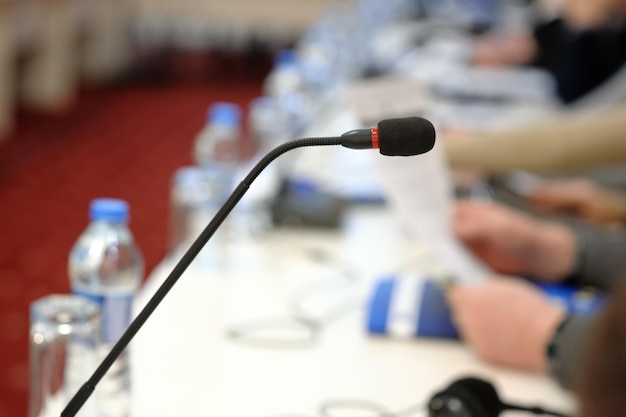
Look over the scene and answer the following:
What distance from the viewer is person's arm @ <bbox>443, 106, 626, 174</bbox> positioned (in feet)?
5.04

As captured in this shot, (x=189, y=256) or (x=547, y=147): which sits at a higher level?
(x=547, y=147)

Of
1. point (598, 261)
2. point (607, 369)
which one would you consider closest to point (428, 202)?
point (598, 261)

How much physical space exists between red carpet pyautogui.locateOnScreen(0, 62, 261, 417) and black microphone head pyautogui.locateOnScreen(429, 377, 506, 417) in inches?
53.8

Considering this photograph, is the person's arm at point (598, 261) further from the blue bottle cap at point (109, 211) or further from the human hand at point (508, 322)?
the blue bottle cap at point (109, 211)

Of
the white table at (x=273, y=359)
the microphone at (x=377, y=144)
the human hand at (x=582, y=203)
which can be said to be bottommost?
the white table at (x=273, y=359)

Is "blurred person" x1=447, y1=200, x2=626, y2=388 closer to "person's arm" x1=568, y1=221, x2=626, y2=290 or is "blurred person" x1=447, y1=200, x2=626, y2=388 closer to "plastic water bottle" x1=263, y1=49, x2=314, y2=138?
"person's arm" x1=568, y1=221, x2=626, y2=290

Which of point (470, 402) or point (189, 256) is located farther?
point (470, 402)

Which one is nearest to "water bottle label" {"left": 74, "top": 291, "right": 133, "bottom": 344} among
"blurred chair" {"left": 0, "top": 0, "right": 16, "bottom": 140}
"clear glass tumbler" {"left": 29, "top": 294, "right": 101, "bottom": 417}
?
"clear glass tumbler" {"left": 29, "top": 294, "right": 101, "bottom": 417}

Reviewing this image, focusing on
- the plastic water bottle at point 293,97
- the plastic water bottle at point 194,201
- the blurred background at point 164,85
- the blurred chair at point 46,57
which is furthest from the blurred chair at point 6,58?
the plastic water bottle at point 194,201

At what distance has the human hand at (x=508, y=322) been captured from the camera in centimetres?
116

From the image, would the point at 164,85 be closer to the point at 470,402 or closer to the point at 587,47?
the point at 587,47

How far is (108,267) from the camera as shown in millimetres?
1175

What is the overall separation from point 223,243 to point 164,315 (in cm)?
24

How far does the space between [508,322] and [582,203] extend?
66 cm
